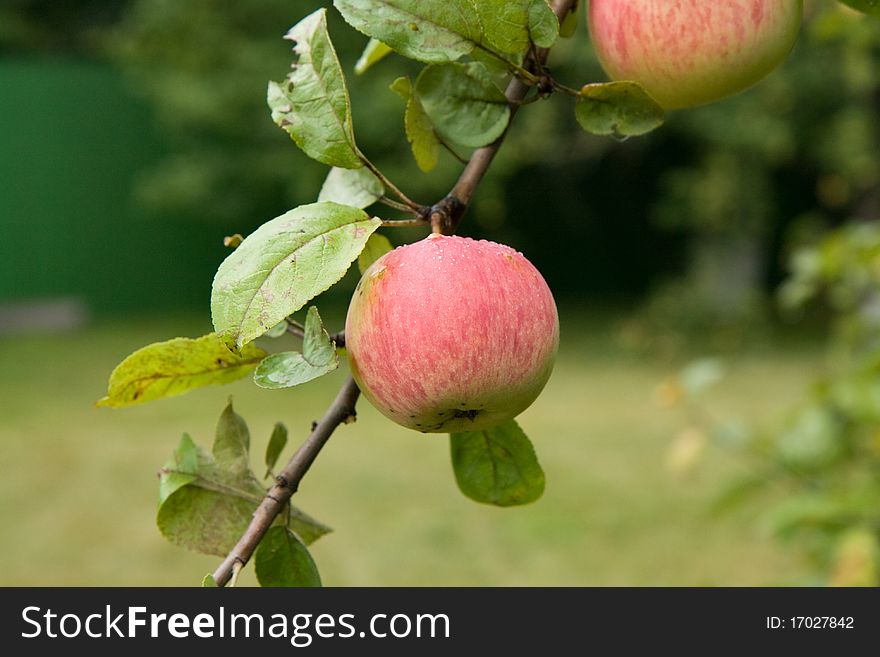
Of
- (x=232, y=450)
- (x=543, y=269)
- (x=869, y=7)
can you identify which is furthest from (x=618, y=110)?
(x=543, y=269)

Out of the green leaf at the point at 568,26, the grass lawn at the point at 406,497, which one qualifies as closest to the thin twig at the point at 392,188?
the green leaf at the point at 568,26

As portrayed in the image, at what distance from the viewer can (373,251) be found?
53 cm

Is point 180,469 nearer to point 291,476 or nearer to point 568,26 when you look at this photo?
point 291,476

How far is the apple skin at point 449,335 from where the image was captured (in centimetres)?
45

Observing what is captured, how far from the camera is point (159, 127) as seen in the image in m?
7.45

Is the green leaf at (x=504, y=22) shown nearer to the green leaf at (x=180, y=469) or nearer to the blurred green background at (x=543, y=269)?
the green leaf at (x=180, y=469)

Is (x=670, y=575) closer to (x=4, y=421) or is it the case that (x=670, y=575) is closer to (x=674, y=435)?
(x=674, y=435)

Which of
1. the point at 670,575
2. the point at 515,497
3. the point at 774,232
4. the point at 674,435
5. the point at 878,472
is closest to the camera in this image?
the point at 515,497

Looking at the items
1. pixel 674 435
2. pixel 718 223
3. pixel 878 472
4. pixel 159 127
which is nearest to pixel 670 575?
pixel 878 472

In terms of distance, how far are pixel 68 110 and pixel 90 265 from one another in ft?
3.41

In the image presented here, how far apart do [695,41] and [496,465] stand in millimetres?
239

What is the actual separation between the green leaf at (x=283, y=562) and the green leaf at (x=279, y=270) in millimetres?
132

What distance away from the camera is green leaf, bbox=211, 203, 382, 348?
416mm

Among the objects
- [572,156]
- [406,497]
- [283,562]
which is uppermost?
[572,156]
